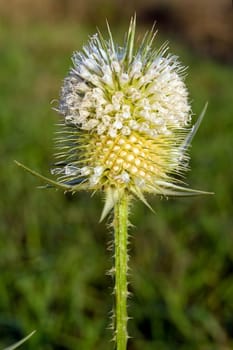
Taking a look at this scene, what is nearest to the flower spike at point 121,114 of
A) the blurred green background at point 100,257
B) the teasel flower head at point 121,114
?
the teasel flower head at point 121,114

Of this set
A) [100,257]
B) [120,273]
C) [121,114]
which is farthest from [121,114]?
[100,257]

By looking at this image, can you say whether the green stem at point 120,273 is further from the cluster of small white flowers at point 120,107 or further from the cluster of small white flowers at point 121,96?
the cluster of small white flowers at point 121,96

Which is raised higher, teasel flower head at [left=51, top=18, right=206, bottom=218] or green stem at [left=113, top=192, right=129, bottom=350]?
teasel flower head at [left=51, top=18, right=206, bottom=218]

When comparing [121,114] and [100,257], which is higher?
[121,114]

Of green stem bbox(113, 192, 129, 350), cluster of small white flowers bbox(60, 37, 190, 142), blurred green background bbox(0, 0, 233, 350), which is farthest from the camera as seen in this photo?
blurred green background bbox(0, 0, 233, 350)

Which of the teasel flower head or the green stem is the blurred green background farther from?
the green stem

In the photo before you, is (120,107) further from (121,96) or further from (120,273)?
(120,273)

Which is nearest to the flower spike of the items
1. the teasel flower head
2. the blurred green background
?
the teasel flower head

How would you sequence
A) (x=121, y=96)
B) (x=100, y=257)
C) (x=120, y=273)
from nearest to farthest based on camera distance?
(x=120, y=273)
(x=121, y=96)
(x=100, y=257)
